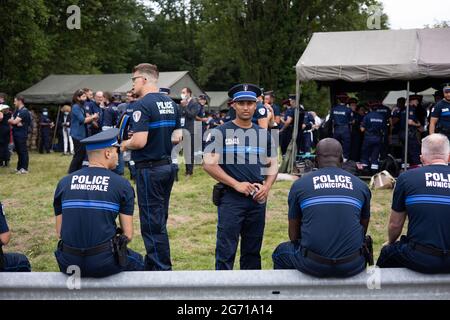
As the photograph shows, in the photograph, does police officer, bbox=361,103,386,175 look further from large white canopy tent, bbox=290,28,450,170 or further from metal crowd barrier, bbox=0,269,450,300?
metal crowd barrier, bbox=0,269,450,300

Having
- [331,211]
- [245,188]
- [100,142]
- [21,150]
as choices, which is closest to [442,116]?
[245,188]

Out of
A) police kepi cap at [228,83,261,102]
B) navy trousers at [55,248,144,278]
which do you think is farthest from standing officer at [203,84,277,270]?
navy trousers at [55,248,144,278]

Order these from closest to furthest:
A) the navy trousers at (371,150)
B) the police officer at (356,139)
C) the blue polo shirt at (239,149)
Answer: the blue polo shirt at (239,149) < the navy trousers at (371,150) < the police officer at (356,139)

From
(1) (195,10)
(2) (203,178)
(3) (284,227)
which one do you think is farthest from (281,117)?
(1) (195,10)

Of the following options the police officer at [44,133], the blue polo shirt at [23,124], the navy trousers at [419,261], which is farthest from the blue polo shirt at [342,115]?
the police officer at [44,133]

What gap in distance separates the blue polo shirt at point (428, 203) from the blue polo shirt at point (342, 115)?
9.68 metres

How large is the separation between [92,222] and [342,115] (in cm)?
1051

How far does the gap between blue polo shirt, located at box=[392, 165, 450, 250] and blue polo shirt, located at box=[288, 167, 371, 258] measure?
30 cm

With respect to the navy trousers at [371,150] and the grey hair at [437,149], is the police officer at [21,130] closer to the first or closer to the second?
the navy trousers at [371,150]

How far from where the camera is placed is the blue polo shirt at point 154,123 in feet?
16.7

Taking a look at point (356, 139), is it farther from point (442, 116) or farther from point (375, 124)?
point (442, 116)

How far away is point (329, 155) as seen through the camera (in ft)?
13.1

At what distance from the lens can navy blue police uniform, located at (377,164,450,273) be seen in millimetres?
3715

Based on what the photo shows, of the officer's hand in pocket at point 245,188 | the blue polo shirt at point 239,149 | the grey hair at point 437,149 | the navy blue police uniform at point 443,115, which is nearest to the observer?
the grey hair at point 437,149
